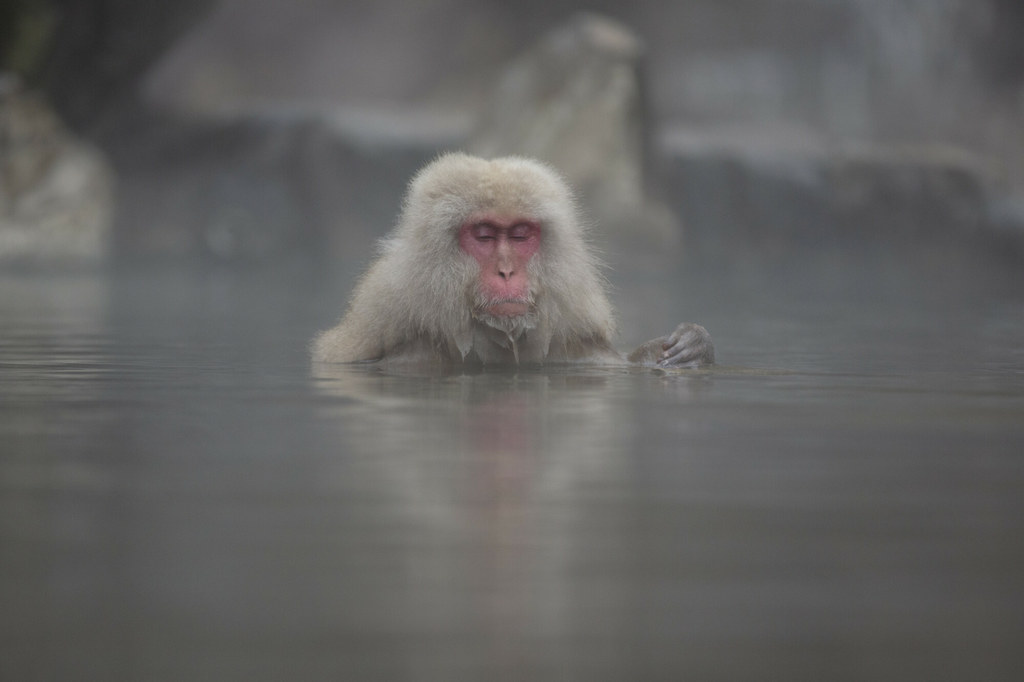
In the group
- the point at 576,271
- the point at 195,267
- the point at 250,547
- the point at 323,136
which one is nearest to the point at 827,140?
the point at 323,136

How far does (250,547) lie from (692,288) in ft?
40.7

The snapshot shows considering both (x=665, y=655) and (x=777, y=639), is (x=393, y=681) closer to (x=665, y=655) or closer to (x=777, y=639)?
(x=665, y=655)

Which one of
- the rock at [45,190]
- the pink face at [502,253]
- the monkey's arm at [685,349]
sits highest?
the rock at [45,190]

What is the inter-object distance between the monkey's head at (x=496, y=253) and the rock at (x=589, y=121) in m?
13.5

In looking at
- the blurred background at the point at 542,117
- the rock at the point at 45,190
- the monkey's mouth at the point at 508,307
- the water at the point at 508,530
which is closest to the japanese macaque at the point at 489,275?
the monkey's mouth at the point at 508,307

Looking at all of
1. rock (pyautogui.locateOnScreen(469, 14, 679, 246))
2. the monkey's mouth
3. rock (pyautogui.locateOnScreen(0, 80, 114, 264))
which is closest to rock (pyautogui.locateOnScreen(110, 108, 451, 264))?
rock (pyautogui.locateOnScreen(0, 80, 114, 264))

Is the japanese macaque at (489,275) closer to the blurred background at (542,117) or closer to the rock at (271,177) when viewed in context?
the blurred background at (542,117)

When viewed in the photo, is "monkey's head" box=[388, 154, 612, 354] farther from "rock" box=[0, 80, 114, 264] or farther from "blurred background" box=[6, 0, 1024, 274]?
"rock" box=[0, 80, 114, 264]

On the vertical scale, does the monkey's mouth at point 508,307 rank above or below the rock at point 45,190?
below

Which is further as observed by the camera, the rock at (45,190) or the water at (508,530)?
the rock at (45,190)

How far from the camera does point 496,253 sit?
16.7 ft

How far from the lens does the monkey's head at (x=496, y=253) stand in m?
5.06

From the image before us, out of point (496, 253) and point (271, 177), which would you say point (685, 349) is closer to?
point (496, 253)

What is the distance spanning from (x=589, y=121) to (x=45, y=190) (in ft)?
23.9
